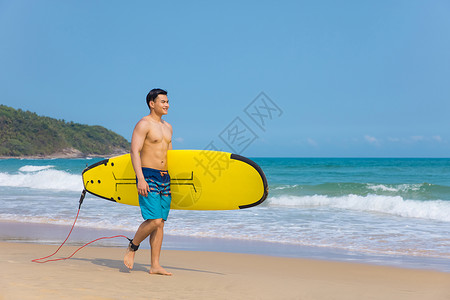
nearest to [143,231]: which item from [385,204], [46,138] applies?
[385,204]

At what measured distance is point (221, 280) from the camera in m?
3.61

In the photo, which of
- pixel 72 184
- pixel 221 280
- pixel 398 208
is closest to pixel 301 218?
pixel 398 208

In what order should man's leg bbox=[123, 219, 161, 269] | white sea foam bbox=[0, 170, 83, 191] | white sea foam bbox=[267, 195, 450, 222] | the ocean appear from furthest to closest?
1. white sea foam bbox=[0, 170, 83, 191]
2. white sea foam bbox=[267, 195, 450, 222]
3. the ocean
4. man's leg bbox=[123, 219, 161, 269]

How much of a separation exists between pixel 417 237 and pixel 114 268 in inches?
178

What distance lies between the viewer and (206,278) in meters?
3.68

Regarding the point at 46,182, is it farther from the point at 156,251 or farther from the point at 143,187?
the point at 143,187

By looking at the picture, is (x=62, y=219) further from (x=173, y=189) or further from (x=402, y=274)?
(x=402, y=274)

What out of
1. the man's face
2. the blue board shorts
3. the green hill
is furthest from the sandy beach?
the green hill

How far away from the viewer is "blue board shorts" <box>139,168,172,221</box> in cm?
366

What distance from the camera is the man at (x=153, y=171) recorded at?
12.0 feet

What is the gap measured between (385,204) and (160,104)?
29.7ft

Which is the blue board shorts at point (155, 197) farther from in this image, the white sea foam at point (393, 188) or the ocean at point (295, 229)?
the white sea foam at point (393, 188)

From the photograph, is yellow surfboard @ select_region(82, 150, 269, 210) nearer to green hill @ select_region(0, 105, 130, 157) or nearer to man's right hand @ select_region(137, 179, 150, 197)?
man's right hand @ select_region(137, 179, 150, 197)

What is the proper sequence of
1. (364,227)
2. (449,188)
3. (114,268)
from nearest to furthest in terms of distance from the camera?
(114,268)
(364,227)
(449,188)
